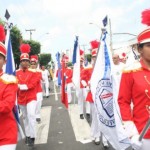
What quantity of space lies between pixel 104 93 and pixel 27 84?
2901 millimetres

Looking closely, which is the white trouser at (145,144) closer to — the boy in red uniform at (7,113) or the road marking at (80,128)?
the boy in red uniform at (7,113)

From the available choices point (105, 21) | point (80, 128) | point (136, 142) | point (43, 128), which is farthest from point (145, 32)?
point (43, 128)

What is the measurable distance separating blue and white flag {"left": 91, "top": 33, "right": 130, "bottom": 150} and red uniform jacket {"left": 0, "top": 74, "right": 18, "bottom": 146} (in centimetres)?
186

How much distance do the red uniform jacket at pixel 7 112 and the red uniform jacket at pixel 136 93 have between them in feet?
4.05

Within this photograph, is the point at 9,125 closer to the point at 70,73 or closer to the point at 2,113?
the point at 2,113

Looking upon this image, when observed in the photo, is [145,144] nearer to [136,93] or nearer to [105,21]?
[136,93]

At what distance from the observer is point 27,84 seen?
27.7ft

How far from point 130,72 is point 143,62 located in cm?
16

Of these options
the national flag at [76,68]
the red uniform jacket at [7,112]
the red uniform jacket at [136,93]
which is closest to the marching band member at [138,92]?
the red uniform jacket at [136,93]

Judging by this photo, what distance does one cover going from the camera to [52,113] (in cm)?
1362

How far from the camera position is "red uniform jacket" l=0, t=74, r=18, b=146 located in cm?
420

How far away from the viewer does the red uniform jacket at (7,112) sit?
4.20 metres

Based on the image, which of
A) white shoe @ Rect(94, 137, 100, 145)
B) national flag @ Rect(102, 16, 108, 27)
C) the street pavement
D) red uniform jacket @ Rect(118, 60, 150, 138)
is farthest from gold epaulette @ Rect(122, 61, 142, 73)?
white shoe @ Rect(94, 137, 100, 145)

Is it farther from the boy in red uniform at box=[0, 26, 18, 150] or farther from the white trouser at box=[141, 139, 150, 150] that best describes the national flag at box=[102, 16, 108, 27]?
the white trouser at box=[141, 139, 150, 150]
